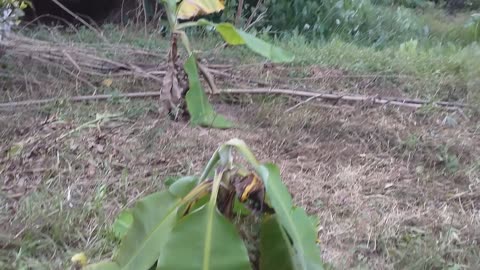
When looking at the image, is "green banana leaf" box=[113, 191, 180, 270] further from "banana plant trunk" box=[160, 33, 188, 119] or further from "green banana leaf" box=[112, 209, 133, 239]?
"banana plant trunk" box=[160, 33, 188, 119]

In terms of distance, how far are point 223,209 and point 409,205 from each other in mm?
1155

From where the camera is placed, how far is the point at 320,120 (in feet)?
12.2

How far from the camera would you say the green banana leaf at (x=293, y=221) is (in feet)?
6.46

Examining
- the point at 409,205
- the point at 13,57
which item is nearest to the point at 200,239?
the point at 409,205

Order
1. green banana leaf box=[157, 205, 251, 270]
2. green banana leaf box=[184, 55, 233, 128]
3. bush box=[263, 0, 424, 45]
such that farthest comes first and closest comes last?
bush box=[263, 0, 424, 45] < green banana leaf box=[184, 55, 233, 128] < green banana leaf box=[157, 205, 251, 270]

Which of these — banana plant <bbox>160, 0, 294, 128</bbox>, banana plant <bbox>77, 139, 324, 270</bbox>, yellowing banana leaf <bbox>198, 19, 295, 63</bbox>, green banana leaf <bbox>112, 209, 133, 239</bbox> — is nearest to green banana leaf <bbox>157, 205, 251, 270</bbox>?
banana plant <bbox>77, 139, 324, 270</bbox>

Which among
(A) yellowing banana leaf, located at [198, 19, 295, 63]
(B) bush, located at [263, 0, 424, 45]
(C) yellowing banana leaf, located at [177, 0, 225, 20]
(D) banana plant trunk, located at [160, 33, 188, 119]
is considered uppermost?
(A) yellowing banana leaf, located at [198, 19, 295, 63]

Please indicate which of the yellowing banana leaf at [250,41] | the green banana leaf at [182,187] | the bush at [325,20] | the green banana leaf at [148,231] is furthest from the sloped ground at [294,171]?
the bush at [325,20]

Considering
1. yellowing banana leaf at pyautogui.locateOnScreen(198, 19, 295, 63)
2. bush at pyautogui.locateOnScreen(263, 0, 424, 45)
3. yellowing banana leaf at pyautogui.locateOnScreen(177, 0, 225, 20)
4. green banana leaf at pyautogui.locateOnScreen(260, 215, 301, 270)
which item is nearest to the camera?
green banana leaf at pyautogui.locateOnScreen(260, 215, 301, 270)

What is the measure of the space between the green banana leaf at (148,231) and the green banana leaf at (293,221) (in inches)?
11.3

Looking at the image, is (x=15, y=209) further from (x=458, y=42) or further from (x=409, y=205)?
(x=458, y=42)

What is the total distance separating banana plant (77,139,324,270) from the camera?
1908mm

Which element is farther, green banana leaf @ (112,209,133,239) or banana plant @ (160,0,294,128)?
banana plant @ (160,0,294,128)

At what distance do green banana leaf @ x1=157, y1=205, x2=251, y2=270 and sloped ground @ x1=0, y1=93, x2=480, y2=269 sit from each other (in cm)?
65
